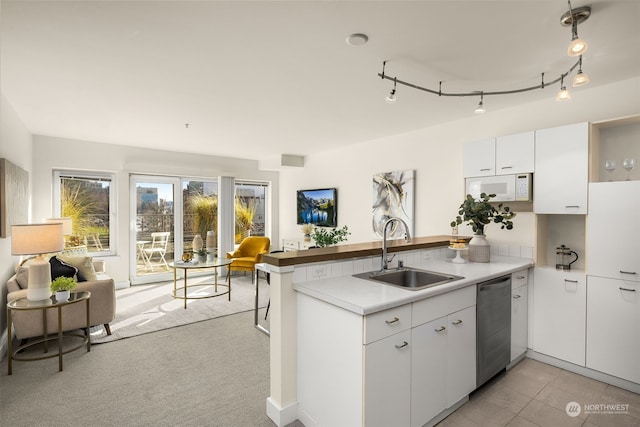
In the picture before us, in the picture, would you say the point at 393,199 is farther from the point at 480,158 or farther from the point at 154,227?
the point at 154,227

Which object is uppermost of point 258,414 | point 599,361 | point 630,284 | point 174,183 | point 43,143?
point 43,143

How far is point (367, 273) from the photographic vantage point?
7.84 ft

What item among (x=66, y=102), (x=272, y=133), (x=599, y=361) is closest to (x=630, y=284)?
(x=599, y=361)

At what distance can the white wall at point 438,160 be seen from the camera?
295cm

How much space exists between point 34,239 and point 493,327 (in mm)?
3804

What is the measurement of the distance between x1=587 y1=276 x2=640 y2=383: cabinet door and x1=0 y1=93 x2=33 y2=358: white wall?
16.4 ft

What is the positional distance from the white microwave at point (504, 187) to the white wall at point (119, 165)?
15.3 ft

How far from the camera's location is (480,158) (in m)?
3.29

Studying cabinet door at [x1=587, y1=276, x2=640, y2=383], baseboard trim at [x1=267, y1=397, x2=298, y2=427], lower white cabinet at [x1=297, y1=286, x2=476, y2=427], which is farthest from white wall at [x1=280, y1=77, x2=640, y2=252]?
baseboard trim at [x1=267, y1=397, x2=298, y2=427]

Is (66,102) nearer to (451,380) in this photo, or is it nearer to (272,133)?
(272,133)

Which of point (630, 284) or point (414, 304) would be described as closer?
point (414, 304)

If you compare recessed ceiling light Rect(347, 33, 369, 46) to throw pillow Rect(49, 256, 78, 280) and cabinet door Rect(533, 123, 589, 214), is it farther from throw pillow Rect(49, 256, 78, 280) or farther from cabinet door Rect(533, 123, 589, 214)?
throw pillow Rect(49, 256, 78, 280)

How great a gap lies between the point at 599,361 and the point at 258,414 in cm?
264

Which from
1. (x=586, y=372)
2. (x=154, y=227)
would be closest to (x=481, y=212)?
(x=586, y=372)
